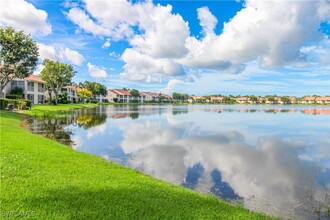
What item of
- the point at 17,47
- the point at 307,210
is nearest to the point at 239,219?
the point at 307,210

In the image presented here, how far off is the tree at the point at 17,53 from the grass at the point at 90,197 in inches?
1306

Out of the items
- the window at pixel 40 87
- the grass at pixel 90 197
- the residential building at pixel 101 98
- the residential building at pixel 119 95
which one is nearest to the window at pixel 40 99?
the window at pixel 40 87

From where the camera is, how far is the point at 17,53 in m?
39.5

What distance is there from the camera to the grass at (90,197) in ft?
21.7

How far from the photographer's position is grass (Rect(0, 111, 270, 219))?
6.61 meters

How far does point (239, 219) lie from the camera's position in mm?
7125

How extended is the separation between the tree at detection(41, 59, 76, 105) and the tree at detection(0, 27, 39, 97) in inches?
1258

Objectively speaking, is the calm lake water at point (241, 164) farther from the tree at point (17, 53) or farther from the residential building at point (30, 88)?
the residential building at point (30, 88)

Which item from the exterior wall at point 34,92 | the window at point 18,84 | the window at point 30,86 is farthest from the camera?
the window at point 30,86

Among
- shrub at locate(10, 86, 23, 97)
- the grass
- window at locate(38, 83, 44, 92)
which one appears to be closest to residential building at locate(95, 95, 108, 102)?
window at locate(38, 83, 44, 92)

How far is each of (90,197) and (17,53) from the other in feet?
125

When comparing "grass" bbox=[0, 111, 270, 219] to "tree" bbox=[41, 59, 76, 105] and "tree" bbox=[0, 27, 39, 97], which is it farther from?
"tree" bbox=[41, 59, 76, 105]

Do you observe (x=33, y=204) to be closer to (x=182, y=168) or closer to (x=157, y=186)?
(x=157, y=186)

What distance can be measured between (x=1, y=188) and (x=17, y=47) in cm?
3694
